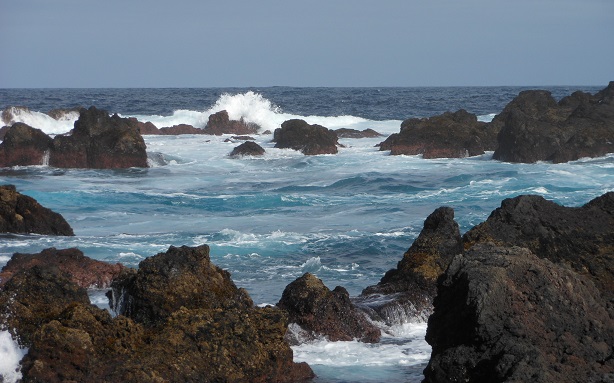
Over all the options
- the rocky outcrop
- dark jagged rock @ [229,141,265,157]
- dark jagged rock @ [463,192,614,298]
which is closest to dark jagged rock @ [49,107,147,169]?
dark jagged rock @ [229,141,265,157]

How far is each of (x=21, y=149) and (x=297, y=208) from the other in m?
10.2

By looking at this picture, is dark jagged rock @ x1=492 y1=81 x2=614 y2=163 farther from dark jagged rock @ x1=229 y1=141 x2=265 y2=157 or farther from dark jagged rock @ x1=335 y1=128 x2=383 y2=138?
dark jagged rock @ x1=335 y1=128 x2=383 y2=138

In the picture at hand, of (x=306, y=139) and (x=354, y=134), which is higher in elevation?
(x=306, y=139)

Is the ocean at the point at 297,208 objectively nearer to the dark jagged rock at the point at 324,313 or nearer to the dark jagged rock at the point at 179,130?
the dark jagged rock at the point at 324,313

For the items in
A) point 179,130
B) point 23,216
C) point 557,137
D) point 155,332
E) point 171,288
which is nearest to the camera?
point 155,332

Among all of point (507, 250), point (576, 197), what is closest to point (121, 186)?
point (576, 197)

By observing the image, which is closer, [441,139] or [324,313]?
[324,313]

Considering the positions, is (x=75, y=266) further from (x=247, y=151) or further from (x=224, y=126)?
(x=224, y=126)

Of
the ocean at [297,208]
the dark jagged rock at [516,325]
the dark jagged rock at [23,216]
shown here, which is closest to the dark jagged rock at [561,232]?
the ocean at [297,208]

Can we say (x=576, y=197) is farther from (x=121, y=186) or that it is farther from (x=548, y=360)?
(x=548, y=360)

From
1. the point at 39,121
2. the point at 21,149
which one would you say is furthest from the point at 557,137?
the point at 39,121

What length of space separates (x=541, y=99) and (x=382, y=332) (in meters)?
27.8

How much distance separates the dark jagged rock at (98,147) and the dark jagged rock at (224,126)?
12865 millimetres

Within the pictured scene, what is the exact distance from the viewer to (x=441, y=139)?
28047mm
